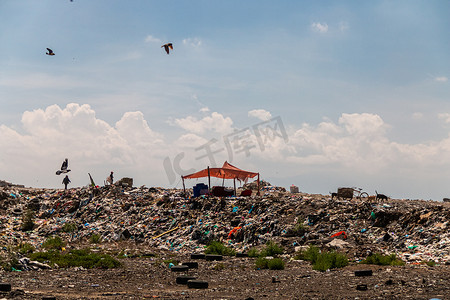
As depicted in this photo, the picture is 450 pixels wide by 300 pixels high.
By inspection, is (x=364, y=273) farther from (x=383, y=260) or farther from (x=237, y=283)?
(x=237, y=283)

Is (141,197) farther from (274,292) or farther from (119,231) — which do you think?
(274,292)

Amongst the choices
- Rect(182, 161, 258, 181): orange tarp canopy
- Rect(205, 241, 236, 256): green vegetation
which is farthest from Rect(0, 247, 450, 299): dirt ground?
Rect(182, 161, 258, 181): orange tarp canopy

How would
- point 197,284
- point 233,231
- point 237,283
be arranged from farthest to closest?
point 233,231
point 237,283
point 197,284

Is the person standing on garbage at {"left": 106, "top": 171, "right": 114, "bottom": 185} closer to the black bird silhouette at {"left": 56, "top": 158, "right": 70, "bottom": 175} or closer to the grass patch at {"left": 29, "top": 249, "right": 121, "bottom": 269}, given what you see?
the black bird silhouette at {"left": 56, "top": 158, "right": 70, "bottom": 175}

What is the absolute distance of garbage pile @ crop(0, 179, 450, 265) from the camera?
1500 cm

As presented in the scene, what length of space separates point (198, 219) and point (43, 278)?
9.85m

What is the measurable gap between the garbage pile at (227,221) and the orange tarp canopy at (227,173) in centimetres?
Result: 122

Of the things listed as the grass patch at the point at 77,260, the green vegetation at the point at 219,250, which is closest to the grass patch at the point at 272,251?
the green vegetation at the point at 219,250

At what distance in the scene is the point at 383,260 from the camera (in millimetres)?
12516

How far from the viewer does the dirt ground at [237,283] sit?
29.3 ft

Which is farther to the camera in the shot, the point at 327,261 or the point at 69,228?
the point at 69,228

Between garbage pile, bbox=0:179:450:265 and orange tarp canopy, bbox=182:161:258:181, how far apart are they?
1.22 metres

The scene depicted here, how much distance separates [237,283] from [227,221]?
9.21m

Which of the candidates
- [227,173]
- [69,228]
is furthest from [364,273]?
[69,228]
